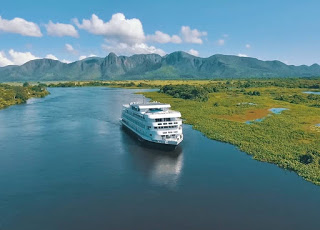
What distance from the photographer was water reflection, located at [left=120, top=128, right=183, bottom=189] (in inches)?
2033

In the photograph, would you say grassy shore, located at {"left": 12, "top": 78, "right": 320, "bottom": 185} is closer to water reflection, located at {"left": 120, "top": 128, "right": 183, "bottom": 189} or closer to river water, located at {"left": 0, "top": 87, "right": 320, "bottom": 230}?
river water, located at {"left": 0, "top": 87, "right": 320, "bottom": 230}

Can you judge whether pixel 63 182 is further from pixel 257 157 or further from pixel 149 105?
pixel 257 157

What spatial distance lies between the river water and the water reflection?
201 mm

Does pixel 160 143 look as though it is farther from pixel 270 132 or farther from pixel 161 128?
pixel 270 132

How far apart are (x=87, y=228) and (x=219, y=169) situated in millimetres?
29912

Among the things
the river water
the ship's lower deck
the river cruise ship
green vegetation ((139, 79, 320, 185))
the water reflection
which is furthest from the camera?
the river cruise ship

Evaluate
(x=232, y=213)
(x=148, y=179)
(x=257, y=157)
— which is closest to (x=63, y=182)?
(x=148, y=179)

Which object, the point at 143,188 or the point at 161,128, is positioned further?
the point at 161,128

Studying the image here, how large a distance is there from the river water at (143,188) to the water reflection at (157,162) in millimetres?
201

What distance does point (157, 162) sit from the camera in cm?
6047

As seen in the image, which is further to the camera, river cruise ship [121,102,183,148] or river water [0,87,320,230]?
river cruise ship [121,102,183,148]

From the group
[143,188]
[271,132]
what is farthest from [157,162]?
[271,132]

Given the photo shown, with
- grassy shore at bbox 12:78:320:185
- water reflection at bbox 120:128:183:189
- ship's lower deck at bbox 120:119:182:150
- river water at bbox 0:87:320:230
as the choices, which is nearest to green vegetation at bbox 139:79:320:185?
grassy shore at bbox 12:78:320:185

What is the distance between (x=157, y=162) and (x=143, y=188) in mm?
13369
